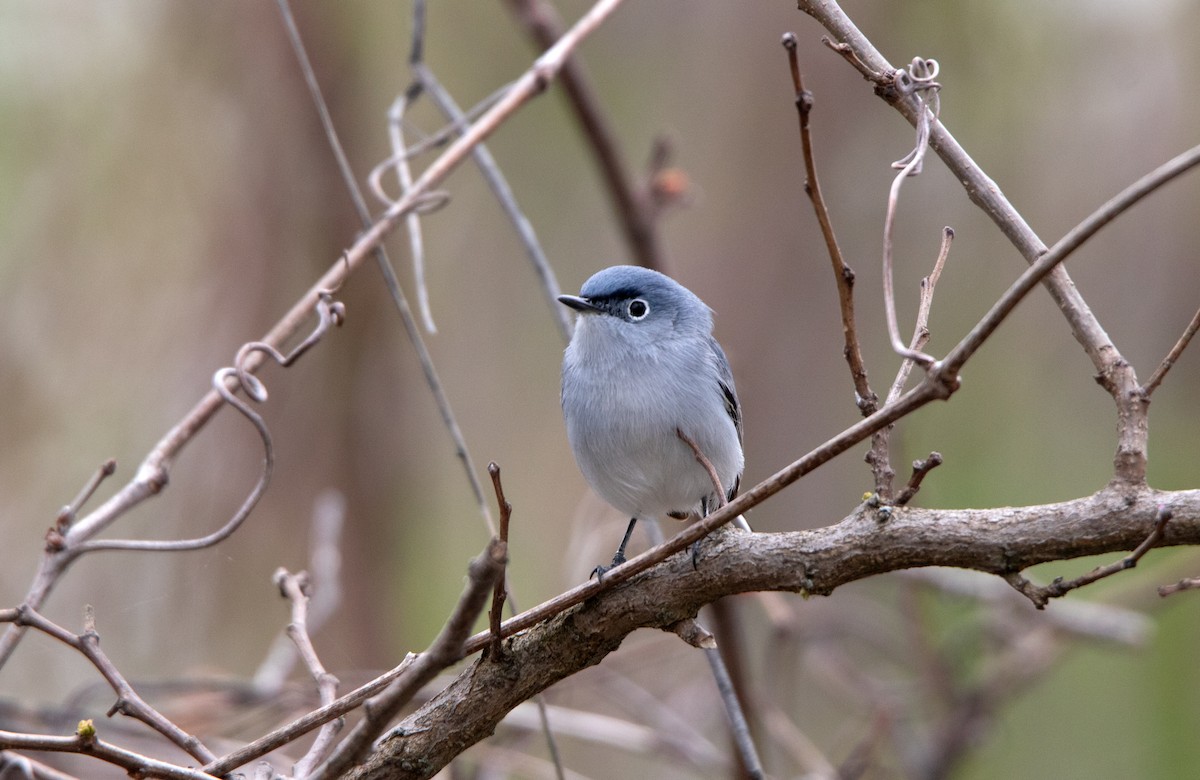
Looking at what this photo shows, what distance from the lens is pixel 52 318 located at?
4.04 m

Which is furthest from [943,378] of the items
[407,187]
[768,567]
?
[407,187]

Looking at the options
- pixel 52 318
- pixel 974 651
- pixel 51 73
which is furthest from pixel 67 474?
pixel 974 651

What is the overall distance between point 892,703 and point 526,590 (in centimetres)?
255

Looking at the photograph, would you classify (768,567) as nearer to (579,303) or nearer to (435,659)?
(435,659)

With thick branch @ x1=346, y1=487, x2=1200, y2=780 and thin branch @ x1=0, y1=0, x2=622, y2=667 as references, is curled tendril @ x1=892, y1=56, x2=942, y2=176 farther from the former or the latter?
thin branch @ x1=0, y1=0, x2=622, y2=667

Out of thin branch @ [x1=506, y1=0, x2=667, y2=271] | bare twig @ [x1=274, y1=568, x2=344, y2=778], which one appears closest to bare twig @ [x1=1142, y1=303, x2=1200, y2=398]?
bare twig @ [x1=274, y1=568, x2=344, y2=778]

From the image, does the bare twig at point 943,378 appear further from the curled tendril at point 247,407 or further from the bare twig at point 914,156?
the curled tendril at point 247,407

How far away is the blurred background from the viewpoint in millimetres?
4004

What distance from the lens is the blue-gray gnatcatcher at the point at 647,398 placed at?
254 cm

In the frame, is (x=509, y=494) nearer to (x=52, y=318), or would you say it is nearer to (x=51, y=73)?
(x=52, y=318)

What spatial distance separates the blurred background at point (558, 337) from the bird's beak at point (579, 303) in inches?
40.2

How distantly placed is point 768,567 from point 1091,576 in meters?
0.43

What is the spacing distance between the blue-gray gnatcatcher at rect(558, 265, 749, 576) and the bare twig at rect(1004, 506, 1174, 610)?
1.05m

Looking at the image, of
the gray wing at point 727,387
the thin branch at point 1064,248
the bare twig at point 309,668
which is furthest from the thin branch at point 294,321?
the thin branch at point 1064,248
